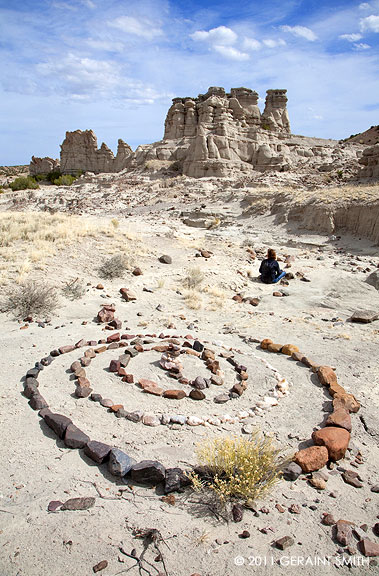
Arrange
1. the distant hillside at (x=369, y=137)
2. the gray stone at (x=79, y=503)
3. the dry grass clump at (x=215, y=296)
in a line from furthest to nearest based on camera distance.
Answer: the distant hillside at (x=369, y=137)
the dry grass clump at (x=215, y=296)
the gray stone at (x=79, y=503)

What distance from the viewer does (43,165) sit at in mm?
60906

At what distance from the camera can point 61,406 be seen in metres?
3.93

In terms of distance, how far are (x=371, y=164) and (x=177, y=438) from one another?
21.6 m

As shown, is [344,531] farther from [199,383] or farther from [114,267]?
[114,267]

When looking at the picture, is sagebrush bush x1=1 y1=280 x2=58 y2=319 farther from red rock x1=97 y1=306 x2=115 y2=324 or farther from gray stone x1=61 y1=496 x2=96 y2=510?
gray stone x1=61 y1=496 x2=96 y2=510

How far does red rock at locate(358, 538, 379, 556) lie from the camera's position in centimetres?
229

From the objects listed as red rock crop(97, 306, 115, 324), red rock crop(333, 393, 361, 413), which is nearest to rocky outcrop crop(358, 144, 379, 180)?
red rock crop(97, 306, 115, 324)

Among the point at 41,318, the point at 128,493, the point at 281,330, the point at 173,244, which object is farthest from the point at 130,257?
the point at 128,493

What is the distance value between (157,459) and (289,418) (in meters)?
1.61

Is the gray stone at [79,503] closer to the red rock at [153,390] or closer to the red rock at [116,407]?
the red rock at [116,407]

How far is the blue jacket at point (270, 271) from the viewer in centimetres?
984

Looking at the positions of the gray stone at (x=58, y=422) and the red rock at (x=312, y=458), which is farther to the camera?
the gray stone at (x=58, y=422)

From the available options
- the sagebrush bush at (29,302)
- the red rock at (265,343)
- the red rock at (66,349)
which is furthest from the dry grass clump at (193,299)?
the red rock at (66,349)

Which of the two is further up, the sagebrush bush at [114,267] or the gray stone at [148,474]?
the sagebrush bush at [114,267]
